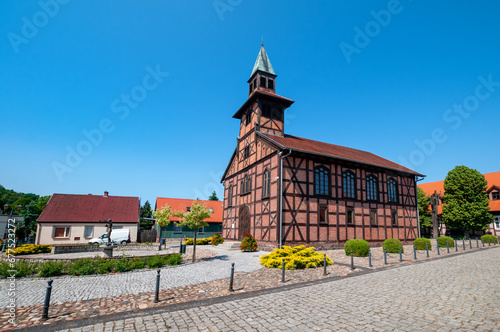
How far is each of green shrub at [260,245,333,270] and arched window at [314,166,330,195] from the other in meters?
8.51

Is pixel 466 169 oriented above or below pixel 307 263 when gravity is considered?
above

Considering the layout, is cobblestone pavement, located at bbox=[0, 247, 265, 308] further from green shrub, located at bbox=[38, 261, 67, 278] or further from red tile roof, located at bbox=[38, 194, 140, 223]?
red tile roof, located at bbox=[38, 194, 140, 223]

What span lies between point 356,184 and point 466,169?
2384cm

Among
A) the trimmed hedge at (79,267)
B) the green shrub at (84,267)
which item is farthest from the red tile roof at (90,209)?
the green shrub at (84,267)

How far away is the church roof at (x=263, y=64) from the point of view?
28.3 meters

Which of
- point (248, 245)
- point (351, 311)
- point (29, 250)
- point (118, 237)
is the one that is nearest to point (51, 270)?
point (29, 250)

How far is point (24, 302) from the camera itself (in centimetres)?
761

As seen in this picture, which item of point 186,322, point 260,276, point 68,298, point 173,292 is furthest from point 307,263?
point 68,298

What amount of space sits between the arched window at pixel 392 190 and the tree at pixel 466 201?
595 inches

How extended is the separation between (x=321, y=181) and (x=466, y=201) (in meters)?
26.4

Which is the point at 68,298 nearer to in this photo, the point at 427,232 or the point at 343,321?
the point at 343,321

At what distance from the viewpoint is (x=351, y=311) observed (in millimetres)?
6613

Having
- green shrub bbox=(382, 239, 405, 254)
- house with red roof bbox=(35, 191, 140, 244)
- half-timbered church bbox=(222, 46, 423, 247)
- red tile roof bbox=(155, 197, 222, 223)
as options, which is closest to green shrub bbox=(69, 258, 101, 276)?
half-timbered church bbox=(222, 46, 423, 247)

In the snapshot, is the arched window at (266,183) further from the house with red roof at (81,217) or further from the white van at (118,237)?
the house with red roof at (81,217)
